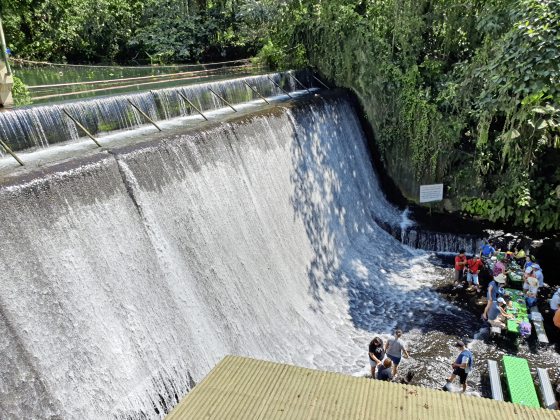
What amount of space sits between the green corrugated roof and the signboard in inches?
438

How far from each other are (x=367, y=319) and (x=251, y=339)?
314 centimetres

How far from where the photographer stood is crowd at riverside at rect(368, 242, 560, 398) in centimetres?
816

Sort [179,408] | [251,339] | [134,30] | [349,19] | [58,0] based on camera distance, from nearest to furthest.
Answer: [179,408] < [251,339] < [349,19] < [58,0] < [134,30]

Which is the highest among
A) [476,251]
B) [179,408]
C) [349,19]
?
[349,19]

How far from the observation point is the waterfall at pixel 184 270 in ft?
19.1

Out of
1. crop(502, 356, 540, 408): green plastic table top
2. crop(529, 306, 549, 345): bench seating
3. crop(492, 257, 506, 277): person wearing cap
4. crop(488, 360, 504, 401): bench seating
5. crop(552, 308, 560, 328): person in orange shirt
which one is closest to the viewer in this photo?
crop(502, 356, 540, 408): green plastic table top

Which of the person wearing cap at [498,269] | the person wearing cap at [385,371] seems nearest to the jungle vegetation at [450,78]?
the person wearing cap at [498,269]

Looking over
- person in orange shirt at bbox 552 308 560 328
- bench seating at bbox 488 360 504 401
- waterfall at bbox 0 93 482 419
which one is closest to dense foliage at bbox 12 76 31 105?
waterfall at bbox 0 93 482 419

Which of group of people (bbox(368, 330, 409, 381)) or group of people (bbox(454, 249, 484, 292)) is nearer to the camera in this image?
group of people (bbox(368, 330, 409, 381))

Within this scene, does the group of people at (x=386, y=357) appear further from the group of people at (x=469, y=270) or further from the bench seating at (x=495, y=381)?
the group of people at (x=469, y=270)

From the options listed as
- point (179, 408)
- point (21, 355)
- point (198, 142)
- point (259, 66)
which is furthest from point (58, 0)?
point (179, 408)

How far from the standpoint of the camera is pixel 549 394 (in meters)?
7.82

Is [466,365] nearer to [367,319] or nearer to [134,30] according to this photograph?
[367,319]

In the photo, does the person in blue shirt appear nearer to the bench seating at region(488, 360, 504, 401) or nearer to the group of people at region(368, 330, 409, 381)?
the bench seating at region(488, 360, 504, 401)
